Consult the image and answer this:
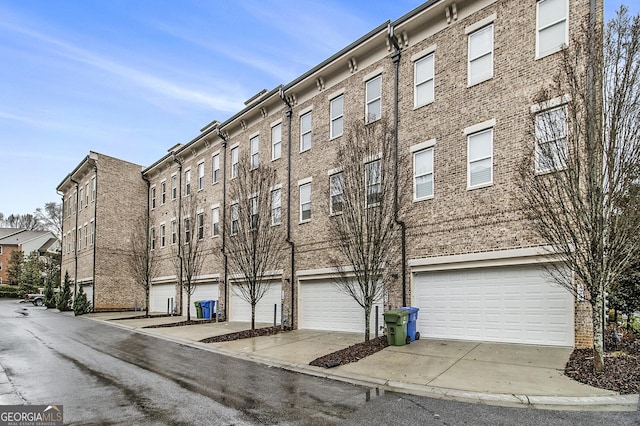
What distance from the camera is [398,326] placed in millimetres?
12062

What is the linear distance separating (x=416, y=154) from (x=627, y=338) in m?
7.81

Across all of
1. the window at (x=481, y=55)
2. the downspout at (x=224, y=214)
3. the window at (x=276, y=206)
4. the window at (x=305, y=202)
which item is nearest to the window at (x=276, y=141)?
the window at (x=276, y=206)

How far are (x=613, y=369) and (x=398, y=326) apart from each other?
535cm

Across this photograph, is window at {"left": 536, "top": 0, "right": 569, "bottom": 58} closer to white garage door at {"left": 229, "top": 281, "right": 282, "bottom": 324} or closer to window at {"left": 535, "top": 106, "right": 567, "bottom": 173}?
window at {"left": 535, "top": 106, "right": 567, "bottom": 173}

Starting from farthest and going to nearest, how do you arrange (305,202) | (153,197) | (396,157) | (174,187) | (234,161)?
(153,197) < (174,187) < (234,161) < (305,202) < (396,157)

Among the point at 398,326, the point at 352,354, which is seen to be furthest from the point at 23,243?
the point at 398,326

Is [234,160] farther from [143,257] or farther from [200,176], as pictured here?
[143,257]

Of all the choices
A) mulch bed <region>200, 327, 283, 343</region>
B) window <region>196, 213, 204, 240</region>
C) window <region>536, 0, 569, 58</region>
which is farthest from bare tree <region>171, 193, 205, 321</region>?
window <region>536, 0, 569, 58</region>

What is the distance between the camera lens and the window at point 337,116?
664 inches

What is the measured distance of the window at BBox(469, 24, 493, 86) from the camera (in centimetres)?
1244

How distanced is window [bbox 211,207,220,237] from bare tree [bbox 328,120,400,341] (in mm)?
11011

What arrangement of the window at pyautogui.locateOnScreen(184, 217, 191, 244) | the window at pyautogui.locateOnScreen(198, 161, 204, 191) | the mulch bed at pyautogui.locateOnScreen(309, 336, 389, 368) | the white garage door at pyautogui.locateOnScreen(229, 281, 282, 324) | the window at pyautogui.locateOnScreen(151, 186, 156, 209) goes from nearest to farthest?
the mulch bed at pyautogui.locateOnScreen(309, 336, 389, 368) → the white garage door at pyautogui.locateOnScreen(229, 281, 282, 324) → the window at pyautogui.locateOnScreen(198, 161, 204, 191) → the window at pyautogui.locateOnScreen(184, 217, 191, 244) → the window at pyautogui.locateOnScreen(151, 186, 156, 209)

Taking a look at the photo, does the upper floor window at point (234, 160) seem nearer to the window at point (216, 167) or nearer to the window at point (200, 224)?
the window at point (216, 167)

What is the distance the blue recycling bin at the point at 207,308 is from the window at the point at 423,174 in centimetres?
1394
